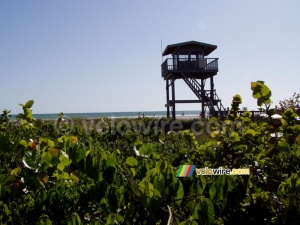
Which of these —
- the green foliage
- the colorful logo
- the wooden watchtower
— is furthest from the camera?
the wooden watchtower

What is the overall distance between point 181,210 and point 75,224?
1.45ft

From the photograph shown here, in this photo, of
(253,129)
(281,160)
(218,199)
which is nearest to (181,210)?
(218,199)

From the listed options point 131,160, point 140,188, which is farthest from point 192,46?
point 140,188

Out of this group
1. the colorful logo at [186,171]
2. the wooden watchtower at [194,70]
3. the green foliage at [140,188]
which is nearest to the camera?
the green foliage at [140,188]

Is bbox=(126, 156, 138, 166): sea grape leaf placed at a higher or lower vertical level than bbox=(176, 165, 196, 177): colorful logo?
higher

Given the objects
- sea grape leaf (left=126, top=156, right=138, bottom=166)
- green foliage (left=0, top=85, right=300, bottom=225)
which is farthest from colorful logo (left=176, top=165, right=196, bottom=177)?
sea grape leaf (left=126, top=156, right=138, bottom=166)

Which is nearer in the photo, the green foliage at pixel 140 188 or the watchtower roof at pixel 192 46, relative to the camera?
the green foliage at pixel 140 188

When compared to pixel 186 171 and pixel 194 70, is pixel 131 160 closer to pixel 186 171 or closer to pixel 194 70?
pixel 186 171

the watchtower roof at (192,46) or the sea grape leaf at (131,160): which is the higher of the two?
the watchtower roof at (192,46)

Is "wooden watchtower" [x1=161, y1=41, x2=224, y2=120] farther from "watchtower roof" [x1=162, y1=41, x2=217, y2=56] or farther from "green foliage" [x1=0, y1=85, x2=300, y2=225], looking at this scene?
"green foliage" [x1=0, y1=85, x2=300, y2=225]

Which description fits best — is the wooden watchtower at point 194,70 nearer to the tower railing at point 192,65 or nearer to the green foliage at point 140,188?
the tower railing at point 192,65

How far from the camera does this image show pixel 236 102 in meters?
2.45

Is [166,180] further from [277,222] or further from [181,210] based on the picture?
[277,222]

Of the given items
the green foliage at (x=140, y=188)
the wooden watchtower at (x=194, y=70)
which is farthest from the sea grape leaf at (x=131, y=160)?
the wooden watchtower at (x=194, y=70)
